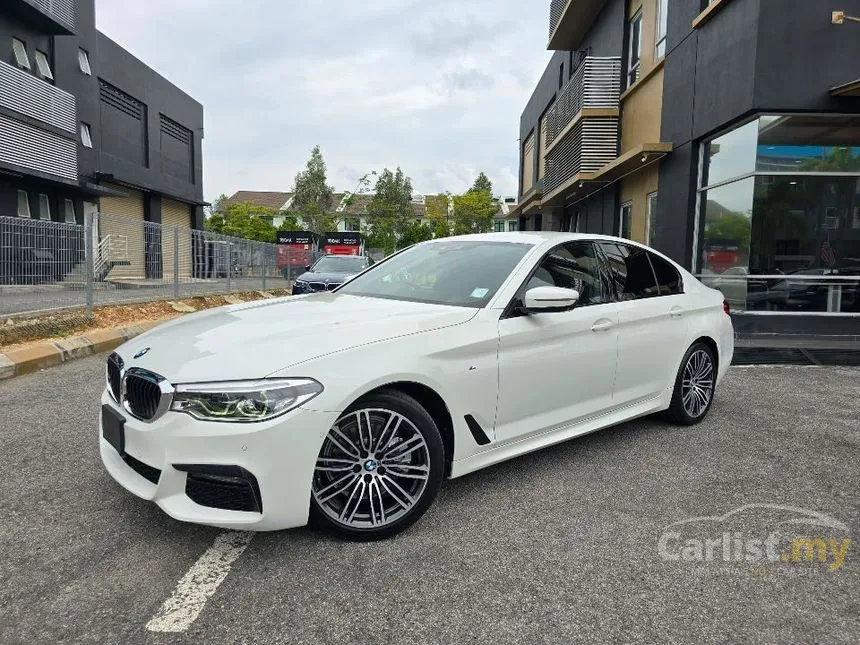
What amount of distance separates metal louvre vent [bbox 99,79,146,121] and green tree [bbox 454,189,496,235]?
32864 millimetres

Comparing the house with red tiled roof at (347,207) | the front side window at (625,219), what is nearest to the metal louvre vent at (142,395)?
the front side window at (625,219)

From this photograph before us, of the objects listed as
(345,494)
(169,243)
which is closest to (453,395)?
(345,494)

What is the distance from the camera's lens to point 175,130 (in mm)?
29719

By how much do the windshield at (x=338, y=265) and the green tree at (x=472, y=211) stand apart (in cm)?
4005

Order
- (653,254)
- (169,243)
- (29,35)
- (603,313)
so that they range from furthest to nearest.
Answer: (29,35), (169,243), (653,254), (603,313)

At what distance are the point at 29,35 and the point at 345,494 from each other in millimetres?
22557

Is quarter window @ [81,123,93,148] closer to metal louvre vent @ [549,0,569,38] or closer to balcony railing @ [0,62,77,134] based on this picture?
balcony railing @ [0,62,77,134]

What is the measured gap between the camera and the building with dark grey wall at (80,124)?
702 inches

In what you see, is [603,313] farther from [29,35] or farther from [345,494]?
[29,35]

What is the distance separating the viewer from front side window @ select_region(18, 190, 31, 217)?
61.8 feet

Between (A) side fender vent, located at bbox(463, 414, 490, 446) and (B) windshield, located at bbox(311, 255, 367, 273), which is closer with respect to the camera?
(A) side fender vent, located at bbox(463, 414, 490, 446)

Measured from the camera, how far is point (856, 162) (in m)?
9.25

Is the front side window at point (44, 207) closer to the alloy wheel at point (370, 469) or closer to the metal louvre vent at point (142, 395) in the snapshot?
the metal louvre vent at point (142, 395)

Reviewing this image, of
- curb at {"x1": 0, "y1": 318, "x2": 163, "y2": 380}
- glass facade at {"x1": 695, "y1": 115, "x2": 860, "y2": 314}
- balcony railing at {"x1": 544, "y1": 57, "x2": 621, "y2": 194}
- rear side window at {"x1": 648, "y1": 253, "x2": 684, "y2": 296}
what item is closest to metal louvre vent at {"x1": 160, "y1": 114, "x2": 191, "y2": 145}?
balcony railing at {"x1": 544, "y1": 57, "x2": 621, "y2": 194}
